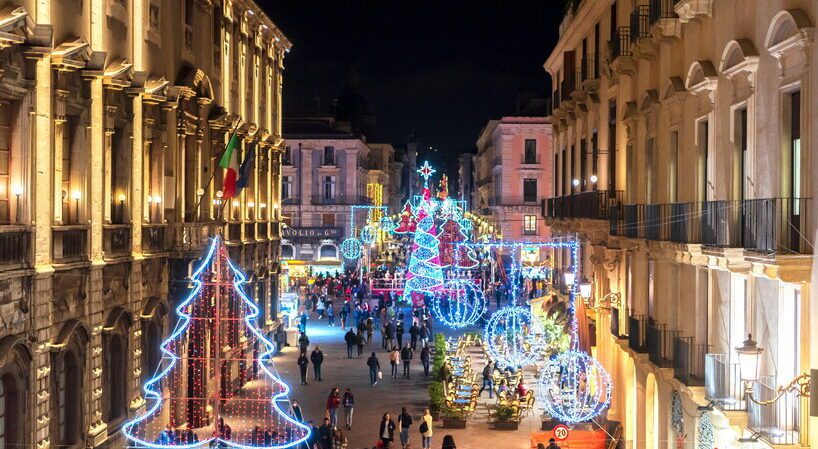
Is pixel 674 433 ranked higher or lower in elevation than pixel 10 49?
lower

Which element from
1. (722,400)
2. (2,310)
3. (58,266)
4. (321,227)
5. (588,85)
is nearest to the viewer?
(2,310)

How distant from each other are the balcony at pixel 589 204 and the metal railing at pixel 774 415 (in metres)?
14.0

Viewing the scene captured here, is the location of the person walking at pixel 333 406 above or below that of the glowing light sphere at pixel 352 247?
below

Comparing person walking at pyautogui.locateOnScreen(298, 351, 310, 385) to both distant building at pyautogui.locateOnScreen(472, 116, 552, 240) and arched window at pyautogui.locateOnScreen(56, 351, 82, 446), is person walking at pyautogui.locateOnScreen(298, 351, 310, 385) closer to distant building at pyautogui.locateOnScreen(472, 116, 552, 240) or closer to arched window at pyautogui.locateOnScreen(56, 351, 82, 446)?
arched window at pyautogui.locateOnScreen(56, 351, 82, 446)

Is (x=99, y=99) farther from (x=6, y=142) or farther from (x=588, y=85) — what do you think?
(x=588, y=85)

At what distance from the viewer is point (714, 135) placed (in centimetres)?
2019

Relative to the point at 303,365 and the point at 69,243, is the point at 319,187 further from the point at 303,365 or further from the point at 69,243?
the point at 69,243

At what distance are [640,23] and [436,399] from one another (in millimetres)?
11325

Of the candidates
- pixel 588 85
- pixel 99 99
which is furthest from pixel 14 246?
pixel 588 85

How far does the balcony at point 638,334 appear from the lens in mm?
25406

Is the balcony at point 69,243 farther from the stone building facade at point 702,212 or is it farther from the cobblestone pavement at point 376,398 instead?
the cobblestone pavement at point 376,398

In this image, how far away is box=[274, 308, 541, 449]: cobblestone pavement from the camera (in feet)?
99.9

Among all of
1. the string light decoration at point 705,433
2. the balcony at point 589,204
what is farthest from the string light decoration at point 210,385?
the balcony at point 589,204

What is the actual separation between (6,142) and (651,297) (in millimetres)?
14033
